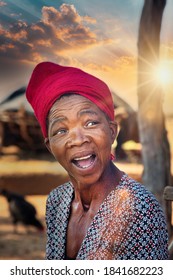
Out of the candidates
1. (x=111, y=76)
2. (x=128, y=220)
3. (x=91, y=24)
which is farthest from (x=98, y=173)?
(x=91, y=24)

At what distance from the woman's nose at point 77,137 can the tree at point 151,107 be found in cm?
65

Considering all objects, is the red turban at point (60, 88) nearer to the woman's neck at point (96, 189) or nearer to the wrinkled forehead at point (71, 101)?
the wrinkled forehead at point (71, 101)

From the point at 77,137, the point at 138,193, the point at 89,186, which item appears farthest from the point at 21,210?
the point at 138,193

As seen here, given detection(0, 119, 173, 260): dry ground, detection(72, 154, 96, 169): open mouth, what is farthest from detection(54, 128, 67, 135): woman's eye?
detection(0, 119, 173, 260): dry ground

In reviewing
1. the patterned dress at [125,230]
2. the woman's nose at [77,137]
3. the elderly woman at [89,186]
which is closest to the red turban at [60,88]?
the elderly woman at [89,186]

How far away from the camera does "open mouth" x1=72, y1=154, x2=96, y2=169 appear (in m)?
2.08

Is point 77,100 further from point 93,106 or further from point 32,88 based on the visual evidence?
point 32,88

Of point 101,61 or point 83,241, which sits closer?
point 83,241

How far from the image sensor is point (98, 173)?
210 centimetres

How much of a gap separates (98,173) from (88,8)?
3.18 ft

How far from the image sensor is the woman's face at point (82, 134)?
206 cm

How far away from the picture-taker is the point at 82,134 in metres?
2.06
